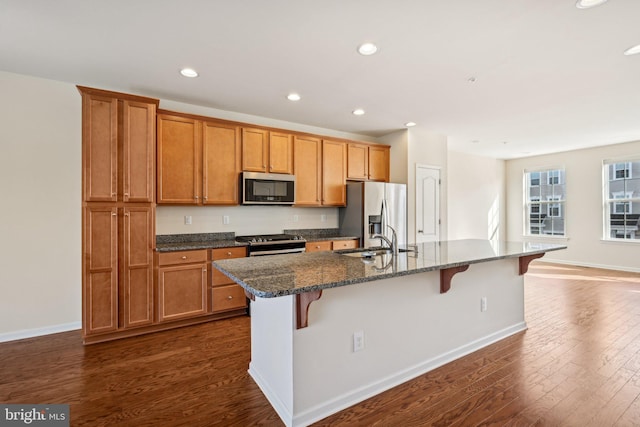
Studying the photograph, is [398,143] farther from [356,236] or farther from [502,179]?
[502,179]

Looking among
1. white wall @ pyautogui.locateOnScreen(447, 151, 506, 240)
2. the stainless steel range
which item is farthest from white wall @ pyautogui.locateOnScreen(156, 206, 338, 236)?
white wall @ pyautogui.locateOnScreen(447, 151, 506, 240)

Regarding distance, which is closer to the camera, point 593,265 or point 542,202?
point 593,265

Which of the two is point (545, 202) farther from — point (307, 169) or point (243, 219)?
point (243, 219)

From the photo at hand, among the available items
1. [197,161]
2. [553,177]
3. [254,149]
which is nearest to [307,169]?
[254,149]

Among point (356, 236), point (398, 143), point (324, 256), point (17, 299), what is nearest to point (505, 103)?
point (398, 143)

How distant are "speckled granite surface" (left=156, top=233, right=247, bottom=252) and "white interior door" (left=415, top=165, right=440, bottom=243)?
3060mm

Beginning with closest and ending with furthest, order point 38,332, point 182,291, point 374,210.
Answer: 1. point 38,332
2. point 182,291
3. point 374,210

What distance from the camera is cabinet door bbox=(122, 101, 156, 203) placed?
312cm

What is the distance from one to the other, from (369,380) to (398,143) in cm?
401

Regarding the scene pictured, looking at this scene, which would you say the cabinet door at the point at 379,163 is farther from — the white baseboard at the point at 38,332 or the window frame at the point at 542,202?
the window frame at the point at 542,202

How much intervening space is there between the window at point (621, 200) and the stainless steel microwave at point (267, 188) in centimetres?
677

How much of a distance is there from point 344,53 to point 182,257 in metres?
2.64

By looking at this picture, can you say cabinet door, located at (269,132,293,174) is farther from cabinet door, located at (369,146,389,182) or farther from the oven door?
cabinet door, located at (369,146,389,182)

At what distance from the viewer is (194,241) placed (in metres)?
3.94
